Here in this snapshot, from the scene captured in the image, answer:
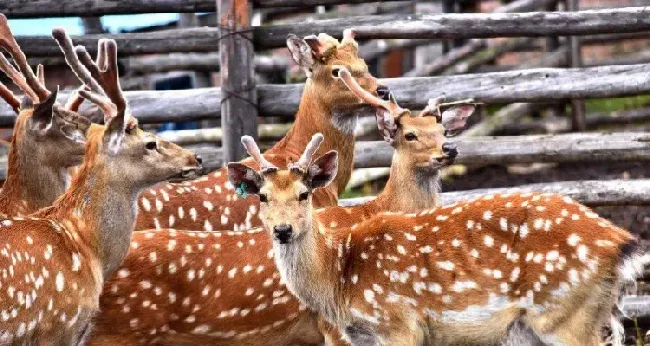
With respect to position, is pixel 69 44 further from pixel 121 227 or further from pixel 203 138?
pixel 203 138

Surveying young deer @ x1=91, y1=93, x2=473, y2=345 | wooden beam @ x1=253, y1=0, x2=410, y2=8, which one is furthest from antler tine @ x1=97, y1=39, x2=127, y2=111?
wooden beam @ x1=253, y1=0, x2=410, y2=8

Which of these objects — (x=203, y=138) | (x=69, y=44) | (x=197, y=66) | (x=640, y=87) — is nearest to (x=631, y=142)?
(x=640, y=87)

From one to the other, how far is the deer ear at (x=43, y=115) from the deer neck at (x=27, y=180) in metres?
0.09

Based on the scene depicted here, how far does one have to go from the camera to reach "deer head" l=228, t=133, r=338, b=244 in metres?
6.30

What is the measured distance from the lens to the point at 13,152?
713 cm

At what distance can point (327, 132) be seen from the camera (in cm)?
782

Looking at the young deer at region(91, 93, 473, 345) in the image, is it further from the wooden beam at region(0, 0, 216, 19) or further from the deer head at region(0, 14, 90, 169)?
the wooden beam at region(0, 0, 216, 19)

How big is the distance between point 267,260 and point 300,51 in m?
1.46

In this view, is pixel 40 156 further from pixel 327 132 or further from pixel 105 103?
pixel 327 132

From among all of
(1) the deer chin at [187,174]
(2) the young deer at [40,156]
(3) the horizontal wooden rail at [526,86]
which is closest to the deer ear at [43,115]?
(2) the young deer at [40,156]

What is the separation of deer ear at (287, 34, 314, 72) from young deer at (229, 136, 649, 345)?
51.0 inches

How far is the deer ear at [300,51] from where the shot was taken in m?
7.80

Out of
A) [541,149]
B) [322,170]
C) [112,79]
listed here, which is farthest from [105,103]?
[541,149]

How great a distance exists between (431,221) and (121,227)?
4.70ft
